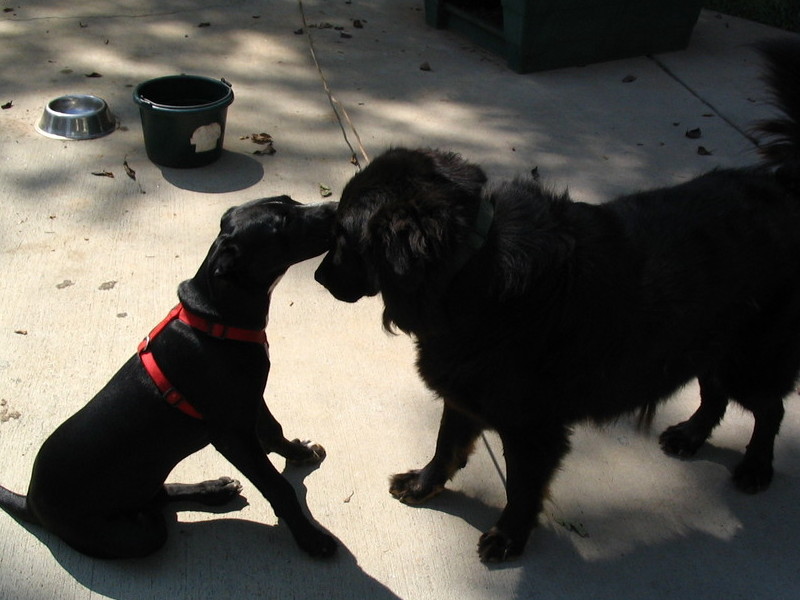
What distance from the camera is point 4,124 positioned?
4730 mm

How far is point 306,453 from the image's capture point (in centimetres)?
279

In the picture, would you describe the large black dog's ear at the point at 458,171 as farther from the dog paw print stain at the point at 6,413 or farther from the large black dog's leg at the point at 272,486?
the dog paw print stain at the point at 6,413

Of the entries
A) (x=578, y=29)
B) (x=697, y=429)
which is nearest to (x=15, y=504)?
(x=697, y=429)

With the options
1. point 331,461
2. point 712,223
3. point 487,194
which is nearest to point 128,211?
point 331,461

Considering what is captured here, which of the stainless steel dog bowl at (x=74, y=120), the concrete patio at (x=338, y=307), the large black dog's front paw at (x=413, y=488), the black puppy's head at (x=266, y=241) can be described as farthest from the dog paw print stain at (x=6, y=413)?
the stainless steel dog bowl at (x=74, y=120)

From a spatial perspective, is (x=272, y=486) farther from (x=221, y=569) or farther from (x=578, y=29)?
(x=578, y=29)

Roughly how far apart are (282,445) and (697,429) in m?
1.59

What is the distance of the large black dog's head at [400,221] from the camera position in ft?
6.56

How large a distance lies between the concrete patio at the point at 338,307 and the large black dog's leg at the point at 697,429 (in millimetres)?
49

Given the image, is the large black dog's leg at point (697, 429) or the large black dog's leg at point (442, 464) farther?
the large black dog's leg at point (697, 429)

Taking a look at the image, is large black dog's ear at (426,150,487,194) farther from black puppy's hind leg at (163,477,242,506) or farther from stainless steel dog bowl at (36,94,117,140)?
stainless steel dog bowl at (36,94,117,140)

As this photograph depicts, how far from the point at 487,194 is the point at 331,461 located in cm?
122

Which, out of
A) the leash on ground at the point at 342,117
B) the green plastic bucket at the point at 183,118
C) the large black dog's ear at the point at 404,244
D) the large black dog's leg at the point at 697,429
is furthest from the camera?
the leash on ground at the point at 342,117

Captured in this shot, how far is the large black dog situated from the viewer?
210 cm
